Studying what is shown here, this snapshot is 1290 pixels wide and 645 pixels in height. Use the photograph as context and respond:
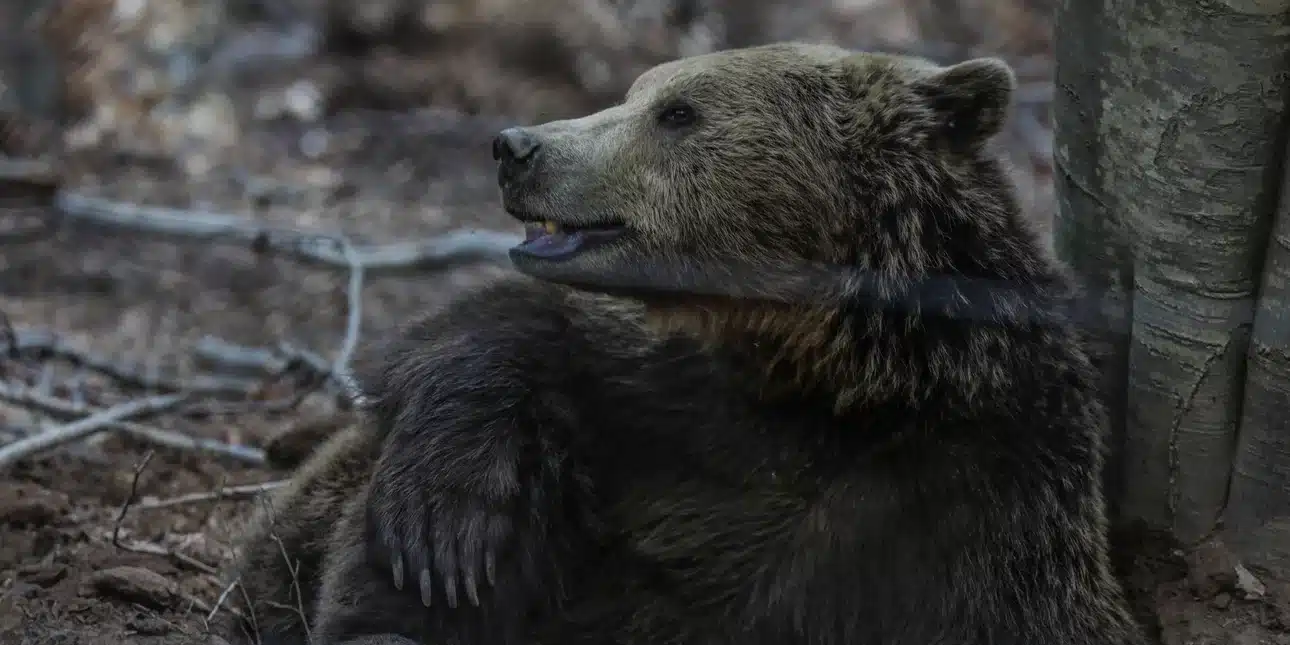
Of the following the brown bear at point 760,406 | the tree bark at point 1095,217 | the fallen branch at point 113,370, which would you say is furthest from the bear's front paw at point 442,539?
the fallen branch at point 113,370

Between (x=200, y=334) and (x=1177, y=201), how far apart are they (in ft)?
16.5

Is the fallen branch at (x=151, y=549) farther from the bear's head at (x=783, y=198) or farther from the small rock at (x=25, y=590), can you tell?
the bear's head at (x=783, y=198)

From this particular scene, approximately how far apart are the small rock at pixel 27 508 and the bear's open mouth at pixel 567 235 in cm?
178

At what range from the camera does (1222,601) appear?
323 centimetres

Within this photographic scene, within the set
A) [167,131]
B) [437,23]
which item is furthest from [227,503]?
[437,23]

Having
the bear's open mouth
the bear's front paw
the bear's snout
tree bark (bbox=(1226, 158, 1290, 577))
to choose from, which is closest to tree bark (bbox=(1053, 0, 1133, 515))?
tree bark (bbox=(1226, 158, 1290, 577))

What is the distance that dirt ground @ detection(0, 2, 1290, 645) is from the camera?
337 cm

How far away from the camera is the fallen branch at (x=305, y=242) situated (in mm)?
6203

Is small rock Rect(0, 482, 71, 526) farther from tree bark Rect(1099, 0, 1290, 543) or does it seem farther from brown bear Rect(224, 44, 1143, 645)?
tree bark Rect(1099, 0, 1290, 543)

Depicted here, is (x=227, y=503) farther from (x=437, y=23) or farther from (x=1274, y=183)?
(x=437, y=23)

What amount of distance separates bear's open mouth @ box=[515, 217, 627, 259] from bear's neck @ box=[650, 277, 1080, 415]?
417mm

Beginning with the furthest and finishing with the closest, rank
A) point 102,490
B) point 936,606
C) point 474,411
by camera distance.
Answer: point 102,490
point 474,411
point 936,606

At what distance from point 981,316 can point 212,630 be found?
201 cm

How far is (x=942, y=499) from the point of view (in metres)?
3.02
